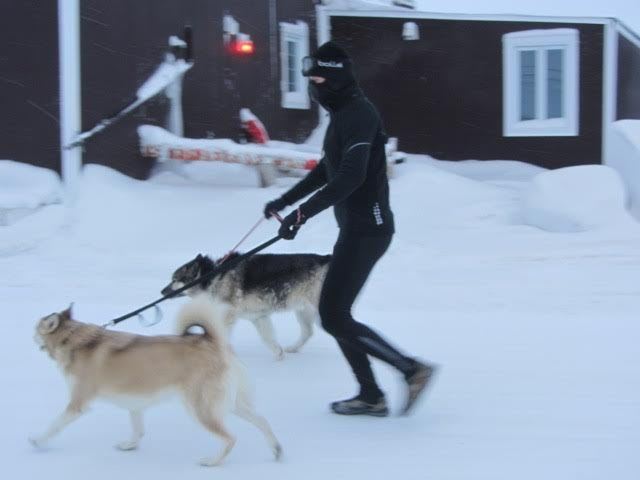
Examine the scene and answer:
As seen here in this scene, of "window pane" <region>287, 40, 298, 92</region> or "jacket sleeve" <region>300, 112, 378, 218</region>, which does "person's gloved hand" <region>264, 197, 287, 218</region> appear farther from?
"window pane" <region>287, 40, 298, 92</region>

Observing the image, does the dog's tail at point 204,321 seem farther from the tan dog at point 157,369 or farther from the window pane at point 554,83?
the window pane at point 554,83

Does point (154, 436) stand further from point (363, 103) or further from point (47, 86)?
point (47, 86)

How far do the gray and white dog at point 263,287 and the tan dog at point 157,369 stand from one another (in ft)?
6.38

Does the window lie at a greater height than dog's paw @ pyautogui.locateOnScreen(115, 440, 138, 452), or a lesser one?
greater

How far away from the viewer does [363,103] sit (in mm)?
4398

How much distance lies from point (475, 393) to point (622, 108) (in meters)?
12.7

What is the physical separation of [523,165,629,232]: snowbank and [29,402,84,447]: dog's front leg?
26.0 feet

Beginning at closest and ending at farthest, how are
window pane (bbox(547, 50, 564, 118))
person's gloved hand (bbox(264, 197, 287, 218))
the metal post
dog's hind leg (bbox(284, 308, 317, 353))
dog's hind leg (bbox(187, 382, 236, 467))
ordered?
dog's hind leg (bbox(187, 382, 236, 467)) → person's gloved hand (bbox(264, 197, 287, 218)) → dog's hind leg (bbox(284, 308, 317, 353)) → the metal post → window pane (bbox(547, 50, 564, 118))

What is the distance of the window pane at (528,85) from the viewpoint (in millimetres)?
15289

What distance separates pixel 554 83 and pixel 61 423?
13184 mm

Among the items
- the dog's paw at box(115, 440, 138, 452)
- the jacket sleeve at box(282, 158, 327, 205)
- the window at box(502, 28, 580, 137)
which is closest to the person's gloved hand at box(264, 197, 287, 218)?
the jacket sleeve at box(282, 158, 327, 205)

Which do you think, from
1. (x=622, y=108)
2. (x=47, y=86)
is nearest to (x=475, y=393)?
(x=47, y=86)

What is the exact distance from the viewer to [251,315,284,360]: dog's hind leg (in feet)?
19.5

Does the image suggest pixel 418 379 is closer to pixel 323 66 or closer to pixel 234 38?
pixel 323 66
